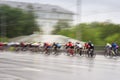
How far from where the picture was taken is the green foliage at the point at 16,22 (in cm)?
12081

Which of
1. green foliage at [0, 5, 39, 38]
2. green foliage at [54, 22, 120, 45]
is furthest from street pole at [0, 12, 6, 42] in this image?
green foliage at [54, 22, 120, 45]

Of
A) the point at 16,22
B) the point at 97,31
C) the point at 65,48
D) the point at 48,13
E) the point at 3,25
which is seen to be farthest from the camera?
the point at 48,13

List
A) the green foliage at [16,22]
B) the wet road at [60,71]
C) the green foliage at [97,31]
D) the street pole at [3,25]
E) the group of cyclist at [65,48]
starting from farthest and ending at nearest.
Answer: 1. the green foliage at [16,22]
2. the street pole at [3,25]
3. the green foliage at [97,31]
4. the group of cyclist at [65,48]
5. the wet road at [60,71]

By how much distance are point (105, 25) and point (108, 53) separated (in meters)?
78.7

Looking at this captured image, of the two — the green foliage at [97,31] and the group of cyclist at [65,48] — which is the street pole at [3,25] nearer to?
the green foliage at [97,31]

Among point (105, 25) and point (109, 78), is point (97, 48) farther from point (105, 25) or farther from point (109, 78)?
point (105, 25)

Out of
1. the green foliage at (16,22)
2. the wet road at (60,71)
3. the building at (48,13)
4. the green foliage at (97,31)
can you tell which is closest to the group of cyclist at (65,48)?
the wet road at (60,71)

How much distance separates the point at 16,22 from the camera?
12162cm

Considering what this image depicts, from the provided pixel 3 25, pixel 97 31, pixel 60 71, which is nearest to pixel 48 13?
pixel 3 25

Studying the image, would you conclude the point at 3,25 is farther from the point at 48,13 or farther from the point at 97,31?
the point at 48,13

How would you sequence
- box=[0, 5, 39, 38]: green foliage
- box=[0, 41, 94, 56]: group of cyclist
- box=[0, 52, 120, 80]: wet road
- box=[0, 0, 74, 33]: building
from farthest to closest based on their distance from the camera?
box=[0, 0, 74, 33]: building
box=[0, 5, 39, 38]: green foliage
box=[0, 41, 94, 56]: group of cyclist
box=[0, 52, 120, 80]: wet road

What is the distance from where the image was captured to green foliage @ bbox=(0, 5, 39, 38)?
396 feet

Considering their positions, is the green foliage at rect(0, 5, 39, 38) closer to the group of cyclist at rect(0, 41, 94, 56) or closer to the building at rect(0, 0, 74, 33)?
the building at rect(0, 0, 74, 33)

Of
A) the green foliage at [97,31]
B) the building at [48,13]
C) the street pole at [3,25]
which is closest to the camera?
the green foliage at [97,31]
